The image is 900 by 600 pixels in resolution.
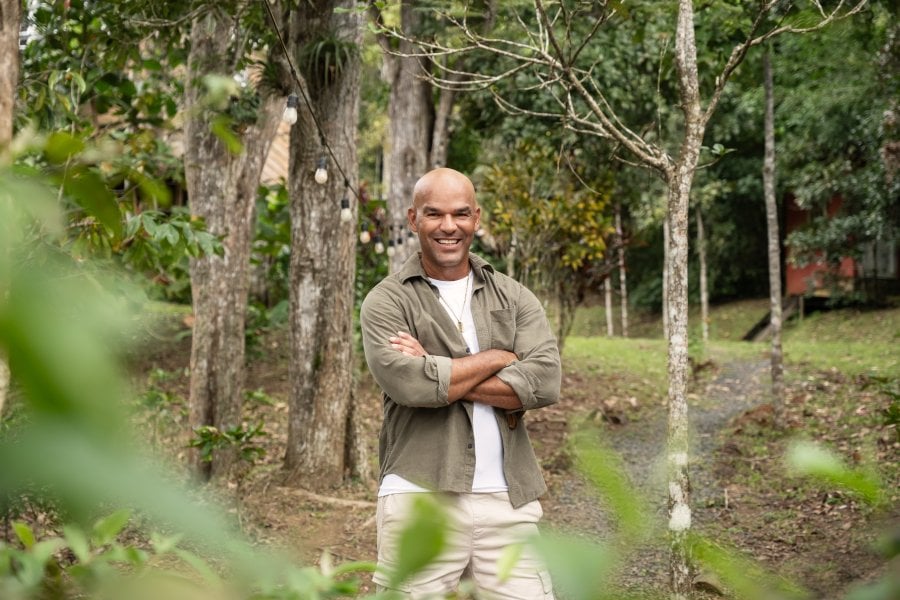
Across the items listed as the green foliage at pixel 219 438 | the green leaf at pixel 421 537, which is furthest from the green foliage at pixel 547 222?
the green leaf at pixel 421 537

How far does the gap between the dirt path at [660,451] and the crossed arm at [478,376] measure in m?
0.94

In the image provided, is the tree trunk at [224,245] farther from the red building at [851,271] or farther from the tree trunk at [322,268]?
the red building at [851,271]

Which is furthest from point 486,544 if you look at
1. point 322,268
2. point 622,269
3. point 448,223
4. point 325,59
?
point 622,269

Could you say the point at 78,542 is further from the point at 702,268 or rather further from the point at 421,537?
the point at 702,268

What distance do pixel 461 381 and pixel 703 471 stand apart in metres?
5.12

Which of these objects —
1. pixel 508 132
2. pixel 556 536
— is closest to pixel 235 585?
pixel 556 536

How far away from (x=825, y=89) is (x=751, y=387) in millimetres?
7555

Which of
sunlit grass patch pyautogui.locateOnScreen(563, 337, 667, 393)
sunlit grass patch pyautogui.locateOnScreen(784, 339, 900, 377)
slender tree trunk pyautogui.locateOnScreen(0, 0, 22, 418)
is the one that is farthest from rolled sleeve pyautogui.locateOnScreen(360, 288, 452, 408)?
sunlit grass patch pyautogui.locateOnScreen(563, 337, 667, 393)

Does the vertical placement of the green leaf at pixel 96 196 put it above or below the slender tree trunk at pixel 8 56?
below

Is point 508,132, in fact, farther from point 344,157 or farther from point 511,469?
point 511,469

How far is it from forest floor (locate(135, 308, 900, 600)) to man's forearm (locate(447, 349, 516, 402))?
0.62 metres

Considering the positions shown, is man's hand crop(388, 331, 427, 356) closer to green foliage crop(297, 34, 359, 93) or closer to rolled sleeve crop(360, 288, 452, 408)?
rolled sleeve crop(360, 288, 452, 408)

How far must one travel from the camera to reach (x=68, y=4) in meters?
5.90

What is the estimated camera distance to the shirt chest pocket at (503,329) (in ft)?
10.4
